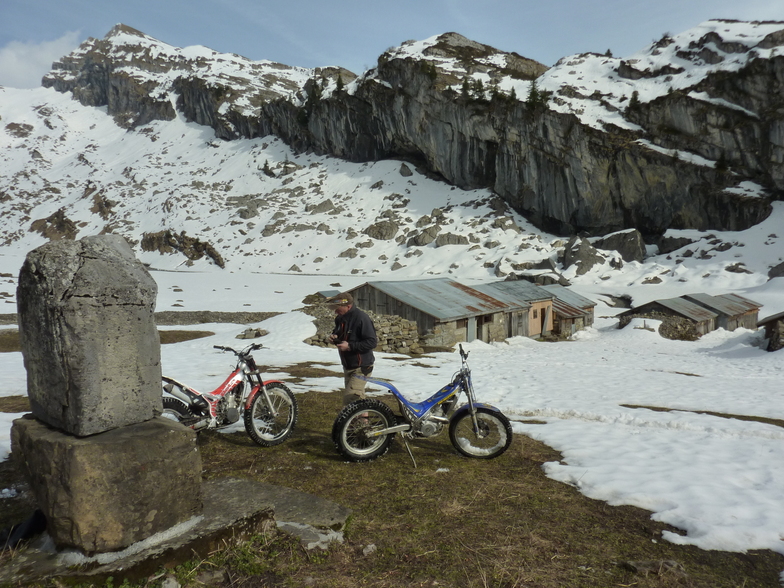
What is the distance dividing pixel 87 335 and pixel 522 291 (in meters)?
32.6

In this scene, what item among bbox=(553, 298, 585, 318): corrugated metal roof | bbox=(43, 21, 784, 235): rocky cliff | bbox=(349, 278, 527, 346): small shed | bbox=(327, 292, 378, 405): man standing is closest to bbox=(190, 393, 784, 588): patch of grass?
bbox=(327, 292, 378, 405): man standing

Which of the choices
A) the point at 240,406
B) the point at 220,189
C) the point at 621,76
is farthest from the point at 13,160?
the point at 240,406

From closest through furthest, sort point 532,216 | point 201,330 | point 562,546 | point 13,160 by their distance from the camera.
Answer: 1. point 562,546
2. point 201,330
3. point 532,216
4. point 13,160

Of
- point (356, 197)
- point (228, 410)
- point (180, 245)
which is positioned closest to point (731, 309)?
point (228, 410)

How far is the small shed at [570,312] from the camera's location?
34.8 metres

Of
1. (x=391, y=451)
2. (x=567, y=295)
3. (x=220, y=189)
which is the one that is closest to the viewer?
(x=391, y=451)

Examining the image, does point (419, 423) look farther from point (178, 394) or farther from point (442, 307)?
point (442, 307)

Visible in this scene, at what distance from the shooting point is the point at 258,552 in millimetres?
3645

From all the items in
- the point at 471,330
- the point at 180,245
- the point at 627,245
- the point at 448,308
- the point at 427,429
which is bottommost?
the point at 471,330

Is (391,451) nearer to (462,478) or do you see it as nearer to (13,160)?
(462,478)

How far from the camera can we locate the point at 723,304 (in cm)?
3656

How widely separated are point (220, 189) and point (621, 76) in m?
72.6

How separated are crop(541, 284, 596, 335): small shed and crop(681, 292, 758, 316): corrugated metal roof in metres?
7.65

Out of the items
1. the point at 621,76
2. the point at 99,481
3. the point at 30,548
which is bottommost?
the point at 30,548
